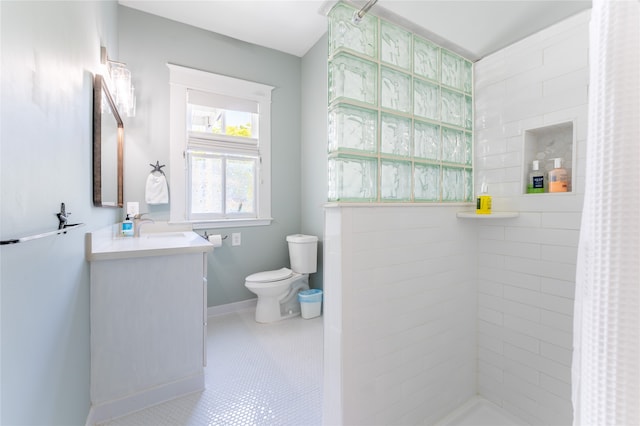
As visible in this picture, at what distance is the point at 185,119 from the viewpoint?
2.59 metres

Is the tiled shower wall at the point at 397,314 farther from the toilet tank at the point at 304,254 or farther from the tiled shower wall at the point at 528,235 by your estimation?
the toilet tank at the point at 304,254

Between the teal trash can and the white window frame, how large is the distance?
92 cm

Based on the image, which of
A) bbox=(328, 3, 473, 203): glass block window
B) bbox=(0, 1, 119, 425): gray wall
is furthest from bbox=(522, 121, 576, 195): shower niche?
bbox=(0, 1, 119, 425): gray wall

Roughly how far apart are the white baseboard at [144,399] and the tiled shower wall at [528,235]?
1.69m

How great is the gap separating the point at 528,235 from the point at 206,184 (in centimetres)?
262

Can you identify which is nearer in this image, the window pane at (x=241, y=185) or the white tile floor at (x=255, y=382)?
the white tile floor at (x=255, y=382)

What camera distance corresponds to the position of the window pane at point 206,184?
2.69 meters

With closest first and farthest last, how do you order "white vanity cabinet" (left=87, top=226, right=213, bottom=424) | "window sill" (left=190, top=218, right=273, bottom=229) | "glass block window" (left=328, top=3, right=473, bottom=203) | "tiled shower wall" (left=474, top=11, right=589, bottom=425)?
1. "glass block window" (left=328, top=3, right=473, bottom=203)
2. "tiled shower wall" (left=474, top=11, right=589, bottom=425)
3. "white vanity cabinet" (left=87, top=226, right=213, bottom=424)
4. "window sill" (left=190, top=218, right=273, bottom=229)

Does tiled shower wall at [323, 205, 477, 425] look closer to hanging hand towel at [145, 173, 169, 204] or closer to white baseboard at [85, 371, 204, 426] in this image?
white baseboard at [85, 371, 204, 426]

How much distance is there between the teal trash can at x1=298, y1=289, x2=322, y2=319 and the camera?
263 cm

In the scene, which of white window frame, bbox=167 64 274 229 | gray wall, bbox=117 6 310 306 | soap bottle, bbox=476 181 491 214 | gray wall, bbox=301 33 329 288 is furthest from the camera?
gray wall, bbox=301 33 329 288

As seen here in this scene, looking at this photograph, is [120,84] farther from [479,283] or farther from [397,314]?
[479,283]

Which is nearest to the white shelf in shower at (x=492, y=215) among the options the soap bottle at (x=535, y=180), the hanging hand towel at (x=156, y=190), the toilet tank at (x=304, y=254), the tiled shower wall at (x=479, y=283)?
the tiled shower wall at (x=479, y=283)

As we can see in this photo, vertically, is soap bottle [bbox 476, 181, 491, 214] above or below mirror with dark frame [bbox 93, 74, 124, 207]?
below
